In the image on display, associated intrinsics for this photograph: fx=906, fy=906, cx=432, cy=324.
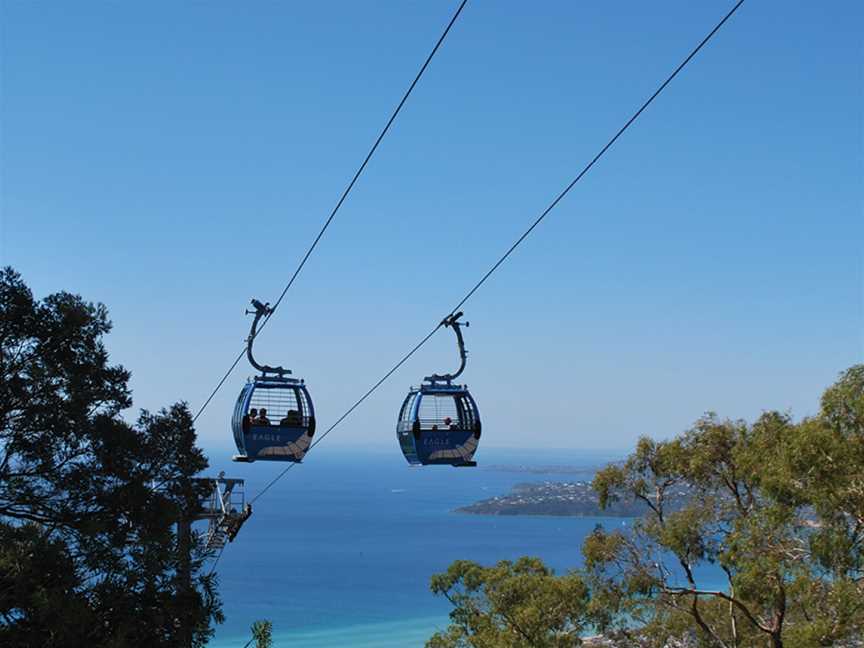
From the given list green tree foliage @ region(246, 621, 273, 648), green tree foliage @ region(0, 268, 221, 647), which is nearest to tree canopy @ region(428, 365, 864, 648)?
green tree foliage @ region(246, 621, 273, 648)

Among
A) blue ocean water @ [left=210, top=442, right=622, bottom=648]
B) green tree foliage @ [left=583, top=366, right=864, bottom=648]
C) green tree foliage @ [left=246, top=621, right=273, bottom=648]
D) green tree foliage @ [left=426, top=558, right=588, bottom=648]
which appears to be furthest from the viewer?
blue ocean water @ [left=210, top=442, right=622, bottom=648]

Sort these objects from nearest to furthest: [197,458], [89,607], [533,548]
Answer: [89,607] → [197,458] → [533,548]

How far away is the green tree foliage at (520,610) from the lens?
21062mm

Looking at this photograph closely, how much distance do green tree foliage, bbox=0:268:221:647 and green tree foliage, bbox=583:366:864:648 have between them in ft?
27.5

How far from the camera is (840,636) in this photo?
42.3 feet

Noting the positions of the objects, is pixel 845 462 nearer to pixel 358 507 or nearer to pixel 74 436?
pixel 74 436

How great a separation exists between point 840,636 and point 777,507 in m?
1.94

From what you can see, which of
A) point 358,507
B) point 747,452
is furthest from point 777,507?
point 358,507

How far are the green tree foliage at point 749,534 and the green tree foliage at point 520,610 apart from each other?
2.88 feet

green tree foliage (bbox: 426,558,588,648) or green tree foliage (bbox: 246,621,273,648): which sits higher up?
green tree foliage (bbox: 246,621,273,648)

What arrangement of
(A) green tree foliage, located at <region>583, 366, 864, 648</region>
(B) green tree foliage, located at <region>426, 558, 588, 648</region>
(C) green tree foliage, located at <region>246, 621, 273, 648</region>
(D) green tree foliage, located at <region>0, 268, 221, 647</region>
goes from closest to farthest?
(D) green tree foliage, located at <region>0, 268, 221, 647</region>
(C) green tree foliage, located at <region>246, 621, 273, 648</region>
(A) green tree foliage, located at <region>583, 366, 864, 648</region>
(B) green tree foliage, located at <region>426, 558, 588, 648</region>

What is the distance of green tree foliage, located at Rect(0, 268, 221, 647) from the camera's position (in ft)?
30.8

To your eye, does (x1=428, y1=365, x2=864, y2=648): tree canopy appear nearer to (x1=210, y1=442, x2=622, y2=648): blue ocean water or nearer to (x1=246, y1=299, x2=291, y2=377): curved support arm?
(x1=246, y1=299, x2=291, y2=377): curved support arm

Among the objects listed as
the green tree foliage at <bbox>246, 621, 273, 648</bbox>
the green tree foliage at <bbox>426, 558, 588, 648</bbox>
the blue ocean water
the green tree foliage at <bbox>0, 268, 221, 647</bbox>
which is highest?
the green tree foliage at <bbox>0, 268, 221, 647</bbox>
